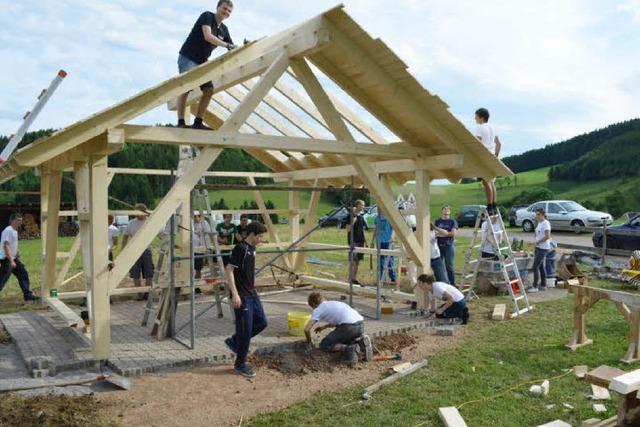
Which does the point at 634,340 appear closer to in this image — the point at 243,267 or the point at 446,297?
the point at 446,297

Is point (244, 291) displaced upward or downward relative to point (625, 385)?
upward

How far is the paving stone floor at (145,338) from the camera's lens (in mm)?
6246

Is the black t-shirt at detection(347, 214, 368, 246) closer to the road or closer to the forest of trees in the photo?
the road

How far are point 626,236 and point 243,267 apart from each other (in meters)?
12.5

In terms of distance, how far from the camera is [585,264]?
14.6 meters

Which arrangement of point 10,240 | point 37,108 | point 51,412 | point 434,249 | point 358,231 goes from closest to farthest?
point 51,412
point 37,108
point 434,249
point 10,240
point 358,231

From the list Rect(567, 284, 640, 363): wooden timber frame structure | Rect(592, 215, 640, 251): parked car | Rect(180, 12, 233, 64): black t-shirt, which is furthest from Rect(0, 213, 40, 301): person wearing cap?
Rect(592, 215, 640, 251): parked car

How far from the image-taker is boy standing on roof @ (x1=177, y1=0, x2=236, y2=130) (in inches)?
259

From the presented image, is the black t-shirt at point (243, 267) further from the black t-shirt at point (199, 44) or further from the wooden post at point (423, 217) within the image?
the wooden post at point (423, 217)

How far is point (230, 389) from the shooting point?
18.4 ft

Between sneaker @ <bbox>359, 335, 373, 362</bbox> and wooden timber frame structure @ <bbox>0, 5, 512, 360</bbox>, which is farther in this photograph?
sneaker @ <bbox>359, 335, 373, 362</bbox>

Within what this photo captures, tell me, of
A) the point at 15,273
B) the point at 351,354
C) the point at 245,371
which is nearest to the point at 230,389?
the point at 245,371

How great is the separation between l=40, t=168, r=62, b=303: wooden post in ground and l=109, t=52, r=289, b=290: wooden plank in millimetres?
3289

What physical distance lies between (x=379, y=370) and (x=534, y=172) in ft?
227
